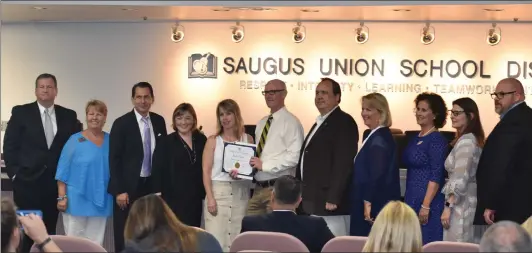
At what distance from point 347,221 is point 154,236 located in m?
3.40

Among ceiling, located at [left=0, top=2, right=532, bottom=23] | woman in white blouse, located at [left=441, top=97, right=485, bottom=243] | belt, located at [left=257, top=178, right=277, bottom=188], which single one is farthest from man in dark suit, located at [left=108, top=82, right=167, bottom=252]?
woman in white blouse, located at [left=441, top=97, right=485, bottom=243]

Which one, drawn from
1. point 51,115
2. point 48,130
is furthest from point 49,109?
point 48,130

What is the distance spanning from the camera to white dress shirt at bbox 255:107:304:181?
8273 millimetres

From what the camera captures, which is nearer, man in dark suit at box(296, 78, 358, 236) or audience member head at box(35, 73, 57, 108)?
man in dark suit at box(296, 78, 358, 236)

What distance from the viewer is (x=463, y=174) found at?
25.3 feet

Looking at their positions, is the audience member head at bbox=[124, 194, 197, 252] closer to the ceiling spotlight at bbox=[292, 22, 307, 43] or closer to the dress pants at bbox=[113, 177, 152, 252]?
the dress pants at bbox=[113, 177, 152, 252]

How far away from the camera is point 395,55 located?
12.5 meters

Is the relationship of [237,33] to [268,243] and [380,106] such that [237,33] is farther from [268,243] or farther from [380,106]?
[268,243]

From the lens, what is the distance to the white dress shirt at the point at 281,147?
827 centimetres

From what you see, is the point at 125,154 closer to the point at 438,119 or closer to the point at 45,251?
the point at 438,119

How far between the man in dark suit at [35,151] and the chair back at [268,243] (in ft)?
10.7

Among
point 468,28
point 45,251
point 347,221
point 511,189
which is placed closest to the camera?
point 45,251

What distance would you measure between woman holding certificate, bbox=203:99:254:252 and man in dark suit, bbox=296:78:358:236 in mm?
555

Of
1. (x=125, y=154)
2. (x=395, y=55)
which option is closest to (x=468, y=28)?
(x=395, y=55)
